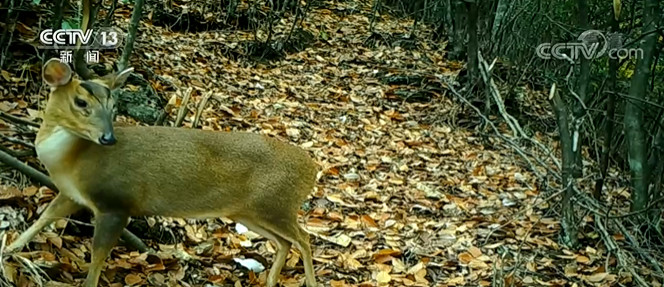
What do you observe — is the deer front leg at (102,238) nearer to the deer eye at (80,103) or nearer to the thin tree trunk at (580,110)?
the deer eye at (80,103)

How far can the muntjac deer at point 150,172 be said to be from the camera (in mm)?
3408

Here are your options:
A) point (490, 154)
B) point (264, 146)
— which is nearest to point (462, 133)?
point (490, 154)

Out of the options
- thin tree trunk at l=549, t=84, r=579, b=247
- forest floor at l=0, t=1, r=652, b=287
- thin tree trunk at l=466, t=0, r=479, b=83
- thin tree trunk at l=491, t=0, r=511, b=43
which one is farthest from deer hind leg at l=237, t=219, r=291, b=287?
thin tree trunk at l=491, t=0, r=511, b=43

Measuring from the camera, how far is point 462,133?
8352 mm

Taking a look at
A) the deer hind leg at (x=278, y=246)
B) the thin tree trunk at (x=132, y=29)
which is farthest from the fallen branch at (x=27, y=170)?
the thin tree trunk at (x=132, y=29)

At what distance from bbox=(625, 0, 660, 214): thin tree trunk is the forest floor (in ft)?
1.59

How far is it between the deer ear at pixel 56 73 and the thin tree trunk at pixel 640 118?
3592 millimetres

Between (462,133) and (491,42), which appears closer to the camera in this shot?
(462,133)

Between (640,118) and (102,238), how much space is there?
11.7 ft

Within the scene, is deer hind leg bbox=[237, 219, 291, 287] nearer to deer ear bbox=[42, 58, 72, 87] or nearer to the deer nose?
the deer nose

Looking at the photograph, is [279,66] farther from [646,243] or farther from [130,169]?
[130,169]

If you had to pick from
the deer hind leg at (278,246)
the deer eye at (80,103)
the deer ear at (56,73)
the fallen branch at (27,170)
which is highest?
the deer ear at (56,73)

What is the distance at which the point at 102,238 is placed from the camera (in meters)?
3.55

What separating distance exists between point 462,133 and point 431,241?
121 inches
